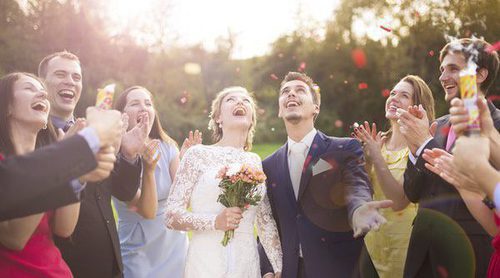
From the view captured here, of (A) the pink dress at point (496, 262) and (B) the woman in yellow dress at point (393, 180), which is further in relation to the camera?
(B) the woman in yellow dress at point (393, 180)

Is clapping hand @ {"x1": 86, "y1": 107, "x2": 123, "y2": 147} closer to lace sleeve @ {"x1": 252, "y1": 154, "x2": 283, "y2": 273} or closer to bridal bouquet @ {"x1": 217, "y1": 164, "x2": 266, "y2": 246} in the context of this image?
bridal bouquet @ {"x1": 217, "y1": 164, "x2": 266, "y2": 246}

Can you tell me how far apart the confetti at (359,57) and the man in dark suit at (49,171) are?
37082mm

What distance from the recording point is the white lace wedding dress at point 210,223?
194 inches

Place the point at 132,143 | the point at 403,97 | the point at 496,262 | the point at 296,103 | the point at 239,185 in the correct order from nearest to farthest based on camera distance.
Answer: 1. the point at 496,262
2. the point at 239,185
3. the point at 132,143
4. the point at 296,103
5. the point at 403,97

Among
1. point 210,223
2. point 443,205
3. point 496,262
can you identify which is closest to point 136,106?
point 210,223

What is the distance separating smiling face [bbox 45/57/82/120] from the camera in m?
5.33

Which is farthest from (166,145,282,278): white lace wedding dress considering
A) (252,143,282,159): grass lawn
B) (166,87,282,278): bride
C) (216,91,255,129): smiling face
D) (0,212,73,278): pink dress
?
(252,143,282,159): grass lawn

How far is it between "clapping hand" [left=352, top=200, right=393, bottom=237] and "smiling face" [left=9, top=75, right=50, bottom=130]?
2.52 m

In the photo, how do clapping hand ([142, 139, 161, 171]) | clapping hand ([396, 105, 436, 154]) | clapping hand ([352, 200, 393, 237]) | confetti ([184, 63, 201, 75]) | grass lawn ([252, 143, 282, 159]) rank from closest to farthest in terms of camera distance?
clapping hand ([352, 200, 393, 237])
clapping hand ([396, 105, 436, 154])
clapping hand ([142, 139, 161, 171])
grass lawn ([252, 143, 282, 159])
confetti ([184, 63, 201, 75])

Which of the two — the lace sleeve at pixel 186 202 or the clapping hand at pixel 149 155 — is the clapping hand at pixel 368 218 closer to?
the lace sleeve at pixel 186 202

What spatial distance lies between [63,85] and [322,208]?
9.05ft

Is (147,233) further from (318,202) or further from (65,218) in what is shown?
(65,218)

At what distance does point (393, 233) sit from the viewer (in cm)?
596

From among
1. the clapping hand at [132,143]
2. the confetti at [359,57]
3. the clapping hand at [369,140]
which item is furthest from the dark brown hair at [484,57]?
the confetti at [359,57]
